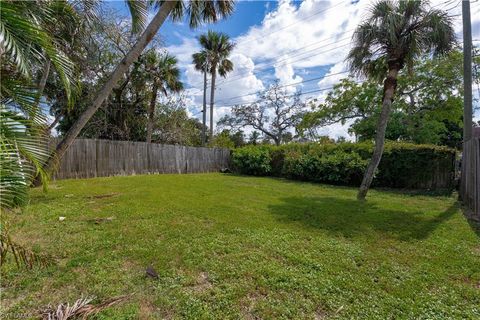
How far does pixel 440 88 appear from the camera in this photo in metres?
16.0

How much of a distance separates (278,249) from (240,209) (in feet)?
7.49

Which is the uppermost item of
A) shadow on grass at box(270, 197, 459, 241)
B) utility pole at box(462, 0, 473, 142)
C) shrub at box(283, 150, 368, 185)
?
utility pole at box(462, 0, 473, 142)

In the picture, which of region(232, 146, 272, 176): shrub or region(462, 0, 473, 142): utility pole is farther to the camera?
region(232, 146, 272, 176): shrub

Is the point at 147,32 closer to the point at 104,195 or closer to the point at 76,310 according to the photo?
the point at 104,195

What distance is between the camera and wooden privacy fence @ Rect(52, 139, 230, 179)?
10172mm

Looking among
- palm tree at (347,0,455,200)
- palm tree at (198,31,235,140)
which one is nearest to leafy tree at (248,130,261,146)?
palm tree at (198,31,235,140)

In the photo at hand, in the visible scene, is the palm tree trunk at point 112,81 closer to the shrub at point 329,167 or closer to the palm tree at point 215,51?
Result: the shrub at point 329,167

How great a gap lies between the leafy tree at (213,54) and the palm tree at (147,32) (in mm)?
12182

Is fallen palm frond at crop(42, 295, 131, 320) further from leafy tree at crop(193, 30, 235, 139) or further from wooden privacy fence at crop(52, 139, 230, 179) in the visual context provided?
leafy tree at crop(193, 30, 235, 139)

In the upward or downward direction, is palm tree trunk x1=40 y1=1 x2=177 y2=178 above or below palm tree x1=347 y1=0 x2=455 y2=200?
below

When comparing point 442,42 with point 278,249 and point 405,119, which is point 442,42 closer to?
point 278,249

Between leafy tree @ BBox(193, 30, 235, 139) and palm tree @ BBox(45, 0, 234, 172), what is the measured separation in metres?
12.2

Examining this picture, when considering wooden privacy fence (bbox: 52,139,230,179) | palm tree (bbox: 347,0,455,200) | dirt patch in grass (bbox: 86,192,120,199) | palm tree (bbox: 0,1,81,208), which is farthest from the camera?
wooden privacy fence (bbox: 52,139,230,179)

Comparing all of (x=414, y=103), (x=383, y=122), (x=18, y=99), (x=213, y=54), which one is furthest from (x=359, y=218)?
(x=213, y=54)
